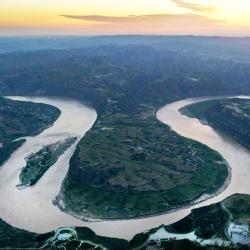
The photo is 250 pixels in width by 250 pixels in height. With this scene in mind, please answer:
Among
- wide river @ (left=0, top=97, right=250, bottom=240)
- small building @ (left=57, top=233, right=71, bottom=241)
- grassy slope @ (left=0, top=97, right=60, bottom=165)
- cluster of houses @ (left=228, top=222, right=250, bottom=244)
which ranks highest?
cluster of houses @ (left=228, top=222, right=250, bottom=244)

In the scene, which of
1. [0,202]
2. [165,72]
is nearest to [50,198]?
[0,202]

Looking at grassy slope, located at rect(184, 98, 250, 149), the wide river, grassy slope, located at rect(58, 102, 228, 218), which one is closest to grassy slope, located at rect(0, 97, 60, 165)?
the wide river

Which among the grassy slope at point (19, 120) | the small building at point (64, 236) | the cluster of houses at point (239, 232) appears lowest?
the grassy slope at point (19, 120)

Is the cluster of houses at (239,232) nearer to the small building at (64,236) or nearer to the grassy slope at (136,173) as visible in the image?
the grassy slope at (136,173)

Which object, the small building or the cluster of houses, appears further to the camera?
the small building

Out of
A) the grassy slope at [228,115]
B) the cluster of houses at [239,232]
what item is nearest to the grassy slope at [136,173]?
the cluster of houses at [239,232]

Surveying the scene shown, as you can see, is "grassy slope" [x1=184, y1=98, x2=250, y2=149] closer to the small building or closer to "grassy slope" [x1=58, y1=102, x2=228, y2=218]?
"grassy slope" [x1=58, y1=102, x2=228, y2=218]

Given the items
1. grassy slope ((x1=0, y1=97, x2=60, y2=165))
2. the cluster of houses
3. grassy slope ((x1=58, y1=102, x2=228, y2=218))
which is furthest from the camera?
grassy slope ((x1=0, y1=97, x2=60, y2=165))
